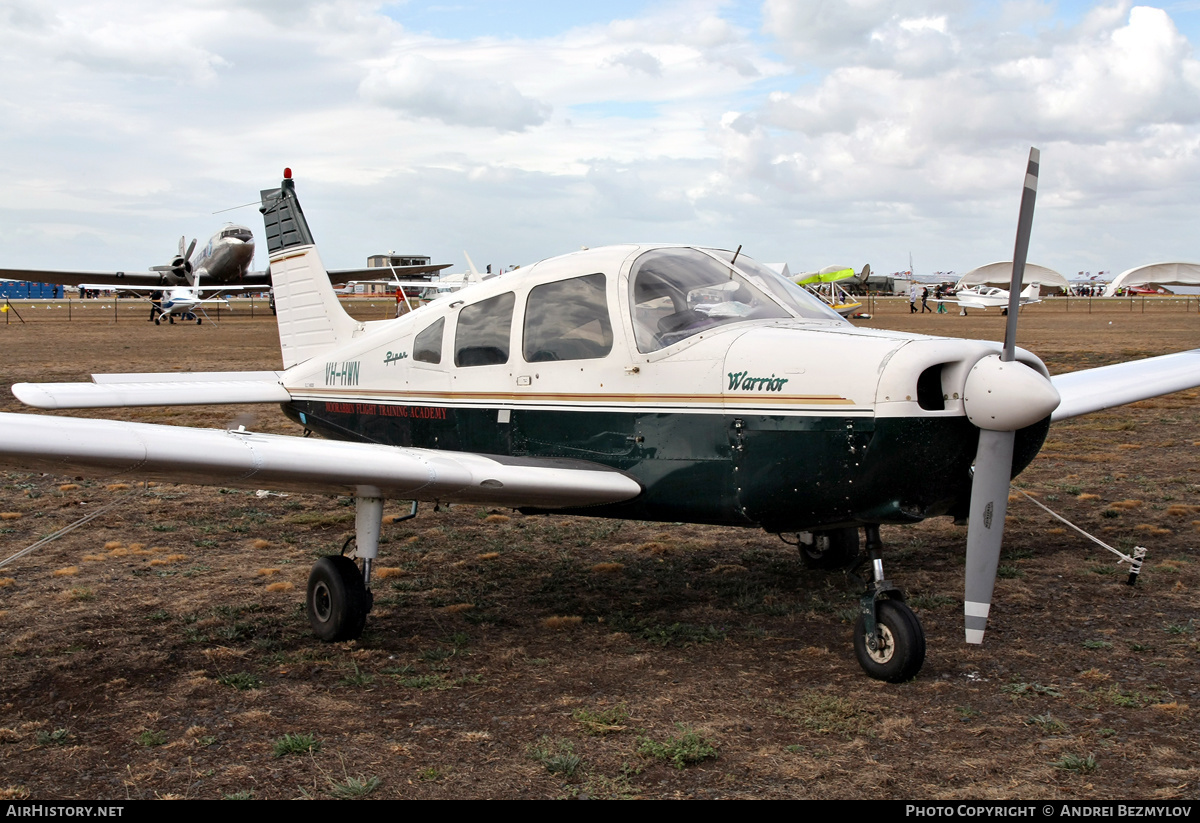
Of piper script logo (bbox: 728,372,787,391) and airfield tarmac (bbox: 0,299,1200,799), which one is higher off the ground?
piper script logo (bbox: 728,372,787,391)

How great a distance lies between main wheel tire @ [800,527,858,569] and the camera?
22.9 feet

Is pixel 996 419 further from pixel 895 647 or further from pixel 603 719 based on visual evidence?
pixel 603 719

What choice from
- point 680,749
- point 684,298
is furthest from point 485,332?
point 680,749

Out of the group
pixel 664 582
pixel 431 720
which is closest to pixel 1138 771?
pixel 431 720

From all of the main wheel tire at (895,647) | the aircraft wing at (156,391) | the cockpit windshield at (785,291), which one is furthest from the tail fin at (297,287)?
the main wheel tire at (895,647)

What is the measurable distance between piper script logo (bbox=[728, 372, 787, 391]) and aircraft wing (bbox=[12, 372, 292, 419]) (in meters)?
4.41

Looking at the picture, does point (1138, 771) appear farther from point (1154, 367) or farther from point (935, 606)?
point (1154, 367)

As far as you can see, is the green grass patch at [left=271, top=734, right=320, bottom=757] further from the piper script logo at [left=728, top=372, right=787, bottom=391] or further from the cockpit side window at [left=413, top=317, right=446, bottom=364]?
the cockpit side window at [left=413, top=317, right=446, bottom=364]

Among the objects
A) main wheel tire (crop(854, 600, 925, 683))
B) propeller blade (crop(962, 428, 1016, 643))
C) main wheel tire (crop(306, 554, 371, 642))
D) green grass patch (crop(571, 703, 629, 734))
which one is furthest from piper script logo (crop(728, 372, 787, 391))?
main wheel tire (crop(306, 554, 371, 642))

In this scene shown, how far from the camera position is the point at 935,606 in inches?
240

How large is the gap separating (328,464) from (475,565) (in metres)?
2.61

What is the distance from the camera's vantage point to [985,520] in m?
4.62

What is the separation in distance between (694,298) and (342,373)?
11.0 ft

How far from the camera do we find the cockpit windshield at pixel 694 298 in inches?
218
